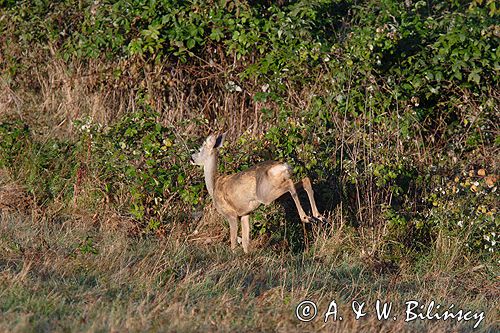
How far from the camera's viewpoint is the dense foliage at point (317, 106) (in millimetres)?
9648

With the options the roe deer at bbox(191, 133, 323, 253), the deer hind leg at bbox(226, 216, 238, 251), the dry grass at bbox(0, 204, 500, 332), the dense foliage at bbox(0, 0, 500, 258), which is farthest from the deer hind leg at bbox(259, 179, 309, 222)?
the dense foliage at bbox(0, 0, 500, 258)

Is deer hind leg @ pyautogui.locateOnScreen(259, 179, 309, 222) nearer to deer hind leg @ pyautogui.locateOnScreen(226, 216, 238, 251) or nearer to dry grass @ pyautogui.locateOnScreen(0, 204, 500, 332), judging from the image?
dry grass @ pyautogui.locateOnScreen(0, 204, 500, 332)

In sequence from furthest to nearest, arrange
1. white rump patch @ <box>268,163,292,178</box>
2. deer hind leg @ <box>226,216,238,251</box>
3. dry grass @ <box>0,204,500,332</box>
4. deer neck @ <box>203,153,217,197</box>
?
deer neck @ <box>203,153,217,197</box> < deer hind leg @ <box>226,216,238,251</box> < white rump patch @ <box>268,163,292,178</box> < dry grass @ <box>0,204,500,332</box>

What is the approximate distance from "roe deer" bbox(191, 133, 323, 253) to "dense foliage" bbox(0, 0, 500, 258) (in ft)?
1.15

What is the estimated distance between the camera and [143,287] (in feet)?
22.7

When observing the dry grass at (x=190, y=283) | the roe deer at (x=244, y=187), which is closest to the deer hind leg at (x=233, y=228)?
the roe deer at (x=244, y=187)

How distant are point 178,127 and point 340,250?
2.68 m

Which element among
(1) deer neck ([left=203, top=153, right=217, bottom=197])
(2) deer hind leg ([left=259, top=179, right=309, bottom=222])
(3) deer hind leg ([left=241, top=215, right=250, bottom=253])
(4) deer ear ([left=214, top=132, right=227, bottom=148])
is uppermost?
(4) deer ear ([left=214, top=132, right=227, bottom=148])

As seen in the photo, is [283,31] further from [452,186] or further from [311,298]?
[311,298]

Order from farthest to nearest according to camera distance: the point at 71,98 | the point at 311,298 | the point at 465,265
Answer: the point at 71,98, the point at 465,265, the point at 311,298

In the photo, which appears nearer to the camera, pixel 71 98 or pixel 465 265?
pixel 465 265

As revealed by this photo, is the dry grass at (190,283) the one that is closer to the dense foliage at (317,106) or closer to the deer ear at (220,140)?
the dense foliage at (317,106)

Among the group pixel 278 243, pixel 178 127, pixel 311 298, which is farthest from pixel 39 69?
pixel 311 298

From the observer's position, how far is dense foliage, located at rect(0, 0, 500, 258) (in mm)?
9648
